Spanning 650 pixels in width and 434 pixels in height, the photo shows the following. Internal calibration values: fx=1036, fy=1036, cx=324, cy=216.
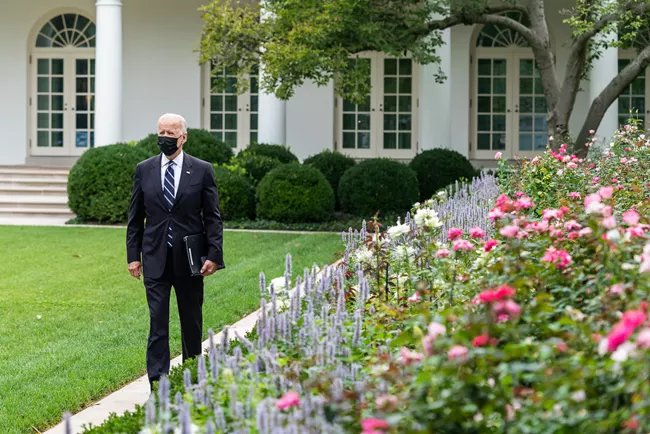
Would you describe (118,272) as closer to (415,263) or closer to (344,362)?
(415,263)

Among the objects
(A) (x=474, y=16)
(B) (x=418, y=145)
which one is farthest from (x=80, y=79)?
(A) (x=474, y=16)

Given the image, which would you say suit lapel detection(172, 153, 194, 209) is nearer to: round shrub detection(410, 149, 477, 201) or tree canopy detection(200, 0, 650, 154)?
tree canopy detection(200, 0, 650, 154)

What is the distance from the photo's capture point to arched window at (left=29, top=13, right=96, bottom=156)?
23484mm

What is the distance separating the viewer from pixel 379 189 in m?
17.5

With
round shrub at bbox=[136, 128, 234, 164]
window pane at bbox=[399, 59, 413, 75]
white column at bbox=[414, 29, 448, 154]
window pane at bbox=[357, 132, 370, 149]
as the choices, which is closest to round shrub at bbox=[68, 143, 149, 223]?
round shrub at bbox=[136, 128, 234, 164]

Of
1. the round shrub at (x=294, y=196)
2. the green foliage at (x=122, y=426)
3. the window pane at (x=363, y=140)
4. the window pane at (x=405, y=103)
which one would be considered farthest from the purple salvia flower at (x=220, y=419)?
the window pane at (x=405, y=103)

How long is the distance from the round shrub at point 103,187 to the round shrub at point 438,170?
518 cm

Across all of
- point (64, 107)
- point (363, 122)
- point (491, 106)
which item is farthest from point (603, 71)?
point (64, 107)

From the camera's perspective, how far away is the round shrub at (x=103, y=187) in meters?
17.4

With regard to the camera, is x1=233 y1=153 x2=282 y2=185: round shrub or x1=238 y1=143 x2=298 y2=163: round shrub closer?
x1=233 y1=153 x2=282 y2=185: round shrub

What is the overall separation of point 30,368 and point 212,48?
880 cm

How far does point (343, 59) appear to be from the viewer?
48.3 feet

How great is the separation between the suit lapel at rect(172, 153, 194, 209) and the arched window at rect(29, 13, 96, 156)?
17788mm

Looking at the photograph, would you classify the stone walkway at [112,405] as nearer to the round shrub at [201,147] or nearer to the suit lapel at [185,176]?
the suit lapel at [185,176]
